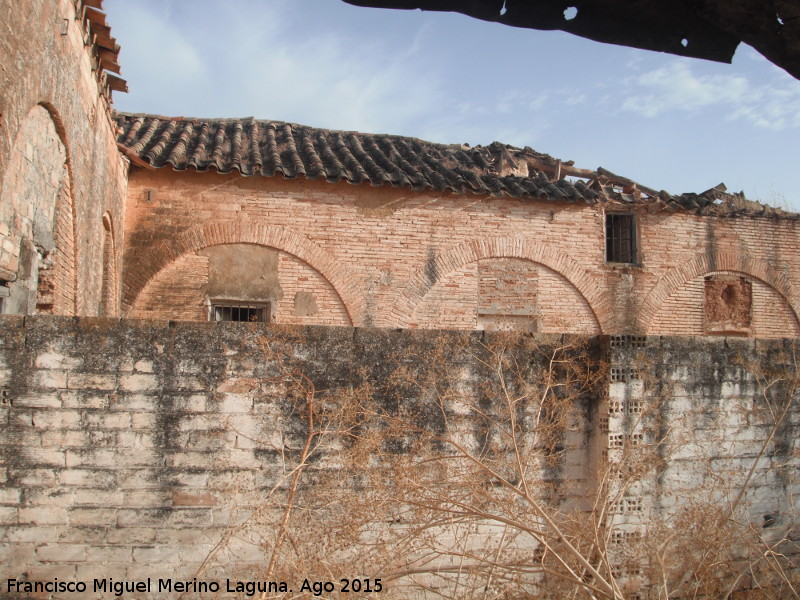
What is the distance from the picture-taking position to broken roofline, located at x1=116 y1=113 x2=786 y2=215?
1170 centimetres

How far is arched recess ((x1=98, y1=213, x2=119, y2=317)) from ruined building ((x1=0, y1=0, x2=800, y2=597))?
0.04m

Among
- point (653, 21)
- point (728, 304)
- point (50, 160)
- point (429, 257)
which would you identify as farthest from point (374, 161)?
point (653, 21)

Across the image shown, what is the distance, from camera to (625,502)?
18.7 feet

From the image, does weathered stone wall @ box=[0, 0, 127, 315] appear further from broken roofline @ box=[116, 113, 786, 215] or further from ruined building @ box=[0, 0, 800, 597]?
broken roofline @ box=[116, 113, 786, 215]

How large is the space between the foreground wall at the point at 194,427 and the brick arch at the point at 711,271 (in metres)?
7.73

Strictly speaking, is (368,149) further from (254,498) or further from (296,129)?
(254,498)

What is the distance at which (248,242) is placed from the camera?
1157 centimetres

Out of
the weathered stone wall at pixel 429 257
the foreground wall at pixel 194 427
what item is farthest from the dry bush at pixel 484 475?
Result: the weathered stone wall at pixel 429 257

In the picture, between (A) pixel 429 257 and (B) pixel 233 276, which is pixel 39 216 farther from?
(A) pixel 429 257

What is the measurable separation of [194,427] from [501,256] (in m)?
8.29

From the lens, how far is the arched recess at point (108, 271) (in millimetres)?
9984

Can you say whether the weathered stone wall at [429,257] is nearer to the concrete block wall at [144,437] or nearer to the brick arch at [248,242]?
the brick arch at [248,242]

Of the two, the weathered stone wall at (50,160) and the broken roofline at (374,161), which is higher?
the broken roofline at (374,161)

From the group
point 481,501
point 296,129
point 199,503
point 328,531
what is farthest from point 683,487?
point 296,129
